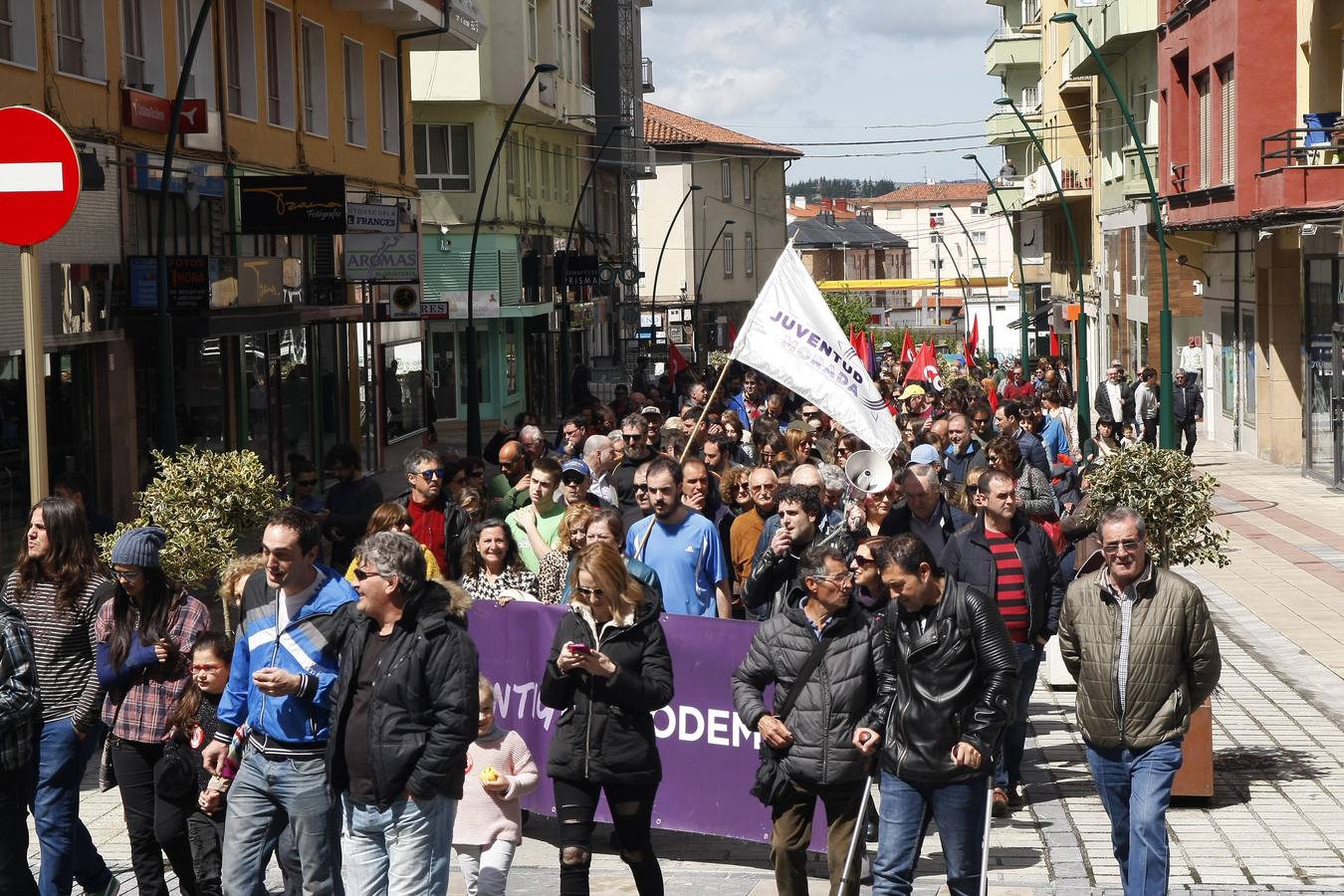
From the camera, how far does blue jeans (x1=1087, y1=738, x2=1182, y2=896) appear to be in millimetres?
7273

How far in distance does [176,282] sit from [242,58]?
19.9 ft

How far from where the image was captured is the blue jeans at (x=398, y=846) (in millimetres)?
6363

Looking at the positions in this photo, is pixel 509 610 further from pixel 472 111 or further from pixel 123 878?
pixel 472 111

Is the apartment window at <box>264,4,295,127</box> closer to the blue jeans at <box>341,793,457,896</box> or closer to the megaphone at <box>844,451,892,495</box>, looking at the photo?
the megaphone at <box>844,451,892,495</box>

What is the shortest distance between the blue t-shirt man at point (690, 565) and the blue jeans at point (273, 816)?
3303mm

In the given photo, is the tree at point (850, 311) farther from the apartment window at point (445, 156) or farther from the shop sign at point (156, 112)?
the shop sign at point (156, 112)

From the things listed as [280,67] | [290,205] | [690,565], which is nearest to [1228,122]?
[280,67]

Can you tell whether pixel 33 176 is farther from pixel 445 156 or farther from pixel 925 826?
pixel 445 156

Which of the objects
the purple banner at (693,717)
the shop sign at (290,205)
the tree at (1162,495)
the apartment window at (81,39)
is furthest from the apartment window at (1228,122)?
the purple banner at (693,717)

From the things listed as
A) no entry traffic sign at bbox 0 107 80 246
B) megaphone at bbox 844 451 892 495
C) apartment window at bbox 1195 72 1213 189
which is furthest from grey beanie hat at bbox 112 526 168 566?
apartment window at bbox 1195 72 1213 189

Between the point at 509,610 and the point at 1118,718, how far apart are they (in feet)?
10.7

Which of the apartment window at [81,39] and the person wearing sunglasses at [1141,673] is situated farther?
the apartment window at [81,39]

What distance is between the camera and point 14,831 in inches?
273

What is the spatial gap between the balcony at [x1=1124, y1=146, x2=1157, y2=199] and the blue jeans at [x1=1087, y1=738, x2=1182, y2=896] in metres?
36.2
